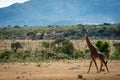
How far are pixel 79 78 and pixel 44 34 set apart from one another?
88.8 metres

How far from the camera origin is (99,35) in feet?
353

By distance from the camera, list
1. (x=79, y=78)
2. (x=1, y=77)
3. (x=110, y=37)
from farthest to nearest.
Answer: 1. (x=110, y=37)
2. (x=1, y=77)
3. (x=79, y=78)

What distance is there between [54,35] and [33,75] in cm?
8451

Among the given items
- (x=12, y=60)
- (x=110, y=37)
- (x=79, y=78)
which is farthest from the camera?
(x=110, y=37)

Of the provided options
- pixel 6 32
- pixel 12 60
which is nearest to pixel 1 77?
pixel 12 60

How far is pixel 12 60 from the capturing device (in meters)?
37.7

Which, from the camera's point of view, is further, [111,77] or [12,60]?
[12,60]

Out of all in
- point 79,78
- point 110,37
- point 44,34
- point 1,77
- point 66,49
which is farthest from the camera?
point 44,34

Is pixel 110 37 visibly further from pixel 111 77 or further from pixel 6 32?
pixel 111 77

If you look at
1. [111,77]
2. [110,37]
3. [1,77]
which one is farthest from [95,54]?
[110,37]

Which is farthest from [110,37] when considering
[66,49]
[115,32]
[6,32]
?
[66,49]

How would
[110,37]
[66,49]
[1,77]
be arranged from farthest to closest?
[110,37] < [66,49] < [1,77]

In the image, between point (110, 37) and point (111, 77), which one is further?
point (110, 37)

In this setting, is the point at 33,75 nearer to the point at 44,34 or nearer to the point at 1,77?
the point at 1,77
